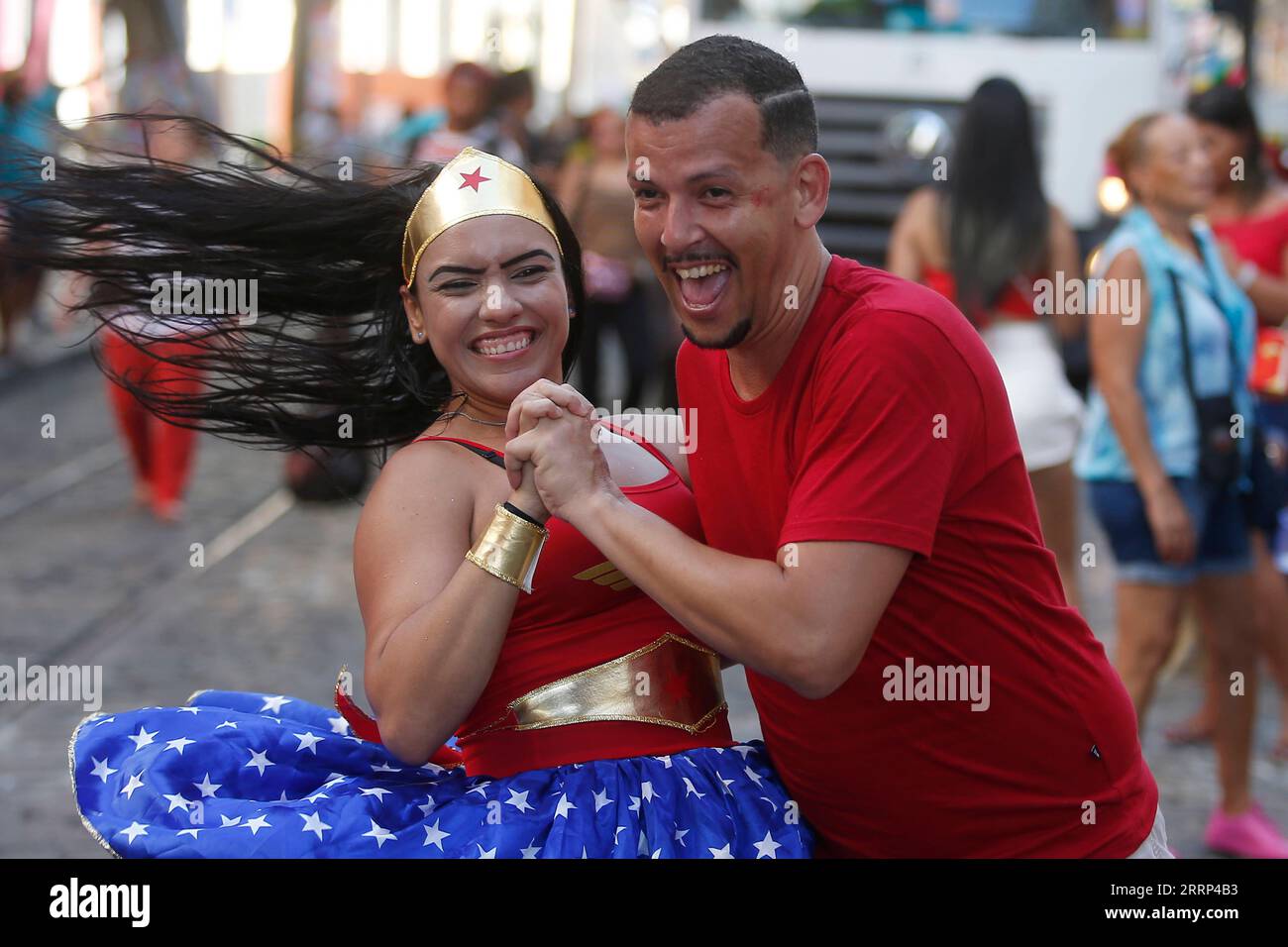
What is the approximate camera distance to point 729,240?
2.32 metres

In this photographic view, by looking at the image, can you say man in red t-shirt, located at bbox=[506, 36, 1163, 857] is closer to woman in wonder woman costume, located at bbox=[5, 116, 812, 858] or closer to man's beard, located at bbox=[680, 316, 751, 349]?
man's beard, located at bbox=[680, 316, 751, 349]

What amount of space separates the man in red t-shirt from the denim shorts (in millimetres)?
2207

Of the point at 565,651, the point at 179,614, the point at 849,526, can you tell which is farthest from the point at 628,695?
the point at 179,614

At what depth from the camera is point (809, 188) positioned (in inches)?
94.3

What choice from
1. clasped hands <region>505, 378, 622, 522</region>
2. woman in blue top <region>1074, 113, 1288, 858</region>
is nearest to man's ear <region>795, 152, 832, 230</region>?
clasped hands <region>505, 378, 622, 522</region>

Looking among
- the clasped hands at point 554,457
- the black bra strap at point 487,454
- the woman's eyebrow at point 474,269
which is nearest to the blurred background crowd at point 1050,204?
the woman's eyebrow at point 474,269

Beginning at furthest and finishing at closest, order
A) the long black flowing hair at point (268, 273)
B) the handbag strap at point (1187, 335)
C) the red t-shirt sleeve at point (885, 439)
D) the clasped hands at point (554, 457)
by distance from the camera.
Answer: the handbag strap at point (1187, 335) < the long black flowing hair at point (268, 273) < the clasped hands at point (554, 457) < the red t-shirt sleeve at point (885, 439)

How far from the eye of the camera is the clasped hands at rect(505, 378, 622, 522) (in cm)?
232

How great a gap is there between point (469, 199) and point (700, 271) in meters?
0.55

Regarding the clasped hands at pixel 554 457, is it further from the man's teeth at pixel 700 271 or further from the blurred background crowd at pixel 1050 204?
the blurred background crowd at pixel 1050 204

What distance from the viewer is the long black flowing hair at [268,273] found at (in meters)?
3.01

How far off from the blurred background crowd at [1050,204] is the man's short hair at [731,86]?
3.52ft

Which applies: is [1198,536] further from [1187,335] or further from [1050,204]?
[1050,204]
